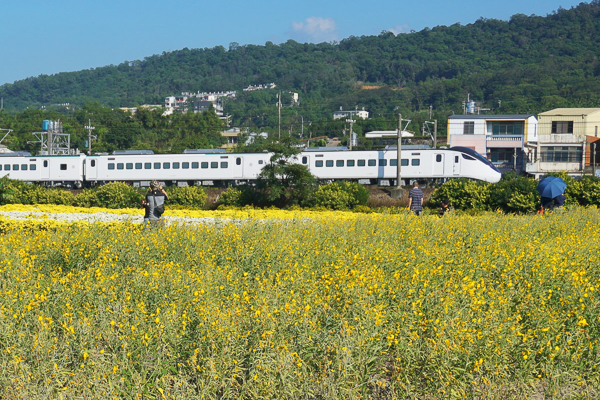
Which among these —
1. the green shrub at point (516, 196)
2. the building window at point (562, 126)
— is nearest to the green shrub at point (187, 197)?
the green shrub at point (516, 196)

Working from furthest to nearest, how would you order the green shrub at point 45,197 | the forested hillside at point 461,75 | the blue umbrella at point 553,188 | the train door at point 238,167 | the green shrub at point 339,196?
the forested hillside at point 461,75 → the train door at point 238,167 → the green shrub at point 45,197 → the green shrub at point 339,196 → the blue umbrella at point 553,188

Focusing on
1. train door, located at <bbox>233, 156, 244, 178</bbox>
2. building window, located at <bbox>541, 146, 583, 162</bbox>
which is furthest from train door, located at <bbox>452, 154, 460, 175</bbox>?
building window, located at <bbox>541, 146, 583, 162</bbox>

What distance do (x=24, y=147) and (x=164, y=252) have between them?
243ft

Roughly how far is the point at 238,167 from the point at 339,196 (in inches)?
485

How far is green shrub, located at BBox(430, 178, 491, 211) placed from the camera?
23469 millimetres

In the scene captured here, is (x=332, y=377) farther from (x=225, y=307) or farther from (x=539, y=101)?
(x=539, y=101)

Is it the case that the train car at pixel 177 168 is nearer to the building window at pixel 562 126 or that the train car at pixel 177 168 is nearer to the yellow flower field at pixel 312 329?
the yellow flower field at pixel 312 329

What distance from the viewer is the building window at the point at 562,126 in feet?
182

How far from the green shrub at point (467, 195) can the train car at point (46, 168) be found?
910 inches

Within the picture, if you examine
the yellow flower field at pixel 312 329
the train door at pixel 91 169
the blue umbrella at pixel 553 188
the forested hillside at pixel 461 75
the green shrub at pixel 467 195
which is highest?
the forested hillside at pixel 461 75

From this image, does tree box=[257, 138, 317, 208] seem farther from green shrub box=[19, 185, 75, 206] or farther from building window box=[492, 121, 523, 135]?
building window box=[492, 121, 523, 135]

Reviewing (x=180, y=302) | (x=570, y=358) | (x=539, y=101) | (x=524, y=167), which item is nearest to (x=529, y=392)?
(x=570, y=358)

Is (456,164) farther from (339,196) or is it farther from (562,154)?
(562,154)

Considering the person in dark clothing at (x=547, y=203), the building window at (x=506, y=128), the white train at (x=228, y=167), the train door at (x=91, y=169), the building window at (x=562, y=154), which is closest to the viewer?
the person in dark clothing at (x=547, y=203)
